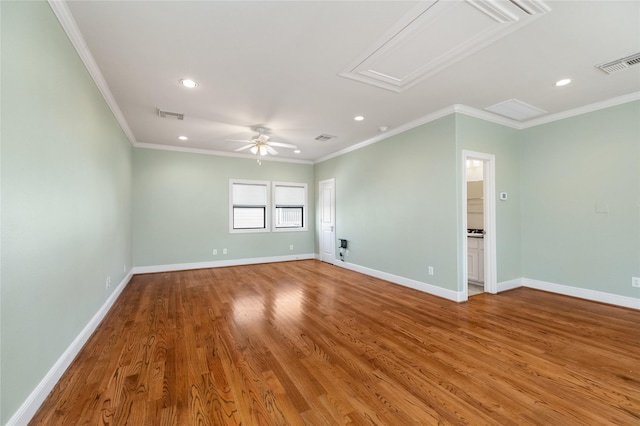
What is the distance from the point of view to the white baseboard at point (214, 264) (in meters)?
5.65

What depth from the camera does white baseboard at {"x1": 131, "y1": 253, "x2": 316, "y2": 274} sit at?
565 cm

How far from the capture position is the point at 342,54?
2.54 meters

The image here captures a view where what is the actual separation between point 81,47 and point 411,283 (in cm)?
500

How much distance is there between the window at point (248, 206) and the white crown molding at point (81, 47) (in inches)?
121

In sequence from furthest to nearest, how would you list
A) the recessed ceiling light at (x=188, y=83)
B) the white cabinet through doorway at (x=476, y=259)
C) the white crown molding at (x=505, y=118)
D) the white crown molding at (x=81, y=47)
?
the white cabinet through doorway at (x=476, y=259) → the white crown molding at (x=505, y=118) → the recessed ceiling light at (x=188, y=83) → the white crown molding at (x=81, y=47)

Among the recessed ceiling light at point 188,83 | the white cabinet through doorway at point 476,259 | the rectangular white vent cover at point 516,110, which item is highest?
the rectangular white vent cover at point 516,110

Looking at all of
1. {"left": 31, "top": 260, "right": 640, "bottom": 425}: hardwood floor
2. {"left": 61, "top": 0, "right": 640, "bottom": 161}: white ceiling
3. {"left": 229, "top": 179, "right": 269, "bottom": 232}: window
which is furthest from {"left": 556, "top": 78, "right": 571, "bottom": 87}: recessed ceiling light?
{"left": 229, "top": 179, "right": 269, "bottom": 232}: window

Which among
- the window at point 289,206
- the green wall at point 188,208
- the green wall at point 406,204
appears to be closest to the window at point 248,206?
the green wall at point 188,208

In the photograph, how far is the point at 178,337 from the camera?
8.85 ft

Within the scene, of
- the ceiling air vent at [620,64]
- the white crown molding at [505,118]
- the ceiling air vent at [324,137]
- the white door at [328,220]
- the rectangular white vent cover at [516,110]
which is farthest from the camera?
the white door at [328,220]

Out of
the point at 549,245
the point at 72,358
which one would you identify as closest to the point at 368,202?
the point at 549,245

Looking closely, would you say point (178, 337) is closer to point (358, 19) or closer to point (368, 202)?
point (358, 19)

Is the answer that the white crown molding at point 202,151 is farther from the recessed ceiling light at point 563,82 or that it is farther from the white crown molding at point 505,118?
the recessed ceiling light at point 563,82

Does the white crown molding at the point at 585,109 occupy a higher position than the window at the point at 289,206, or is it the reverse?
the white crown molding at the point at 585,109
